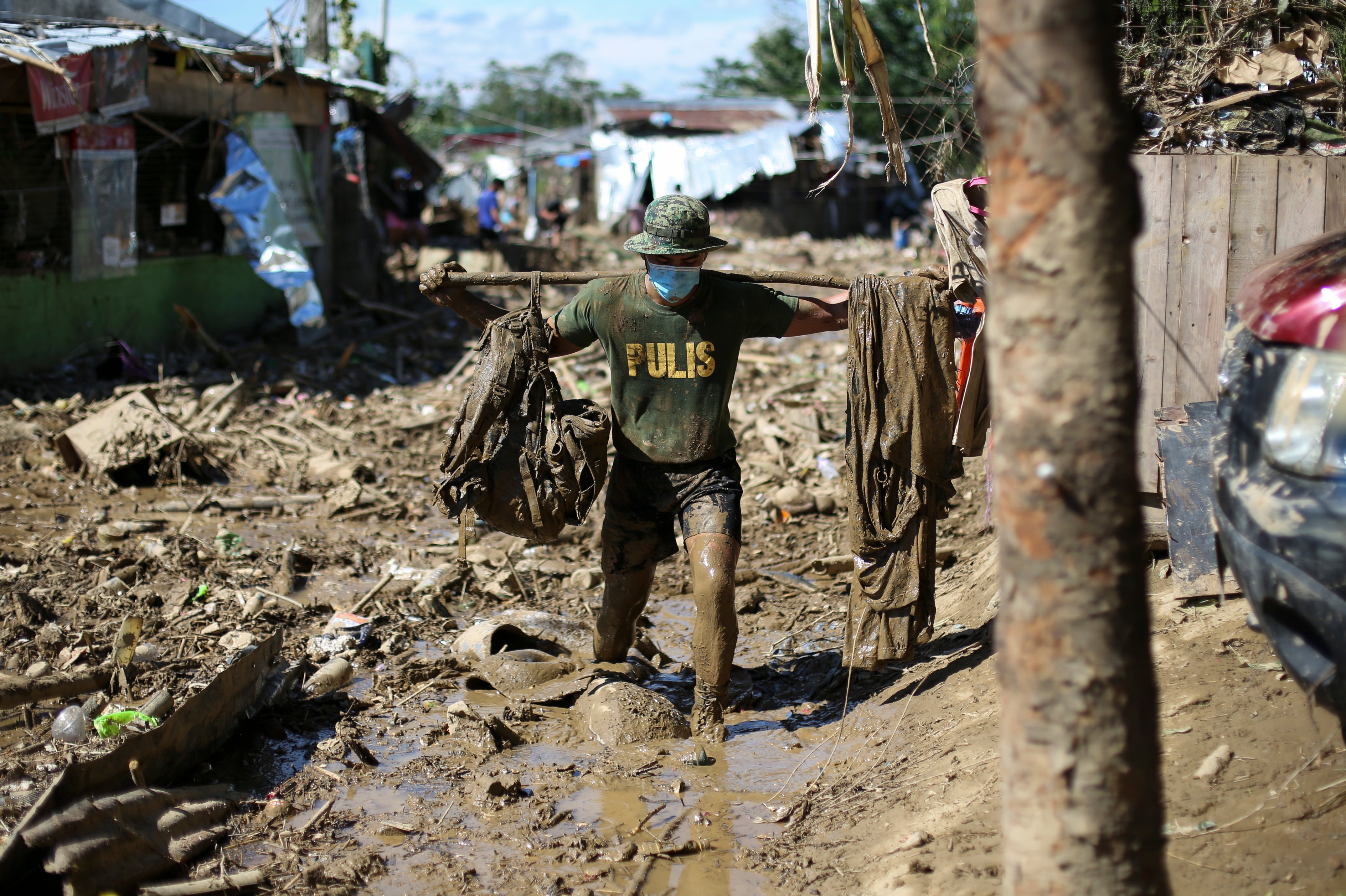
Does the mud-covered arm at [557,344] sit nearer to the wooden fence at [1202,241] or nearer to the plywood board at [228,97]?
the wooden fence at [1202,241]

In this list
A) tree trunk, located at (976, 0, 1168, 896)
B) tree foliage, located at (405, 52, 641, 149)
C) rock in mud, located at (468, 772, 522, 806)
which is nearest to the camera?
tree trunk, located at (976, 0, 1168, 896)

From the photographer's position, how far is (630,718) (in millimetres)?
4484

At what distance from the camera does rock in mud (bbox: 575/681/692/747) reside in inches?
176

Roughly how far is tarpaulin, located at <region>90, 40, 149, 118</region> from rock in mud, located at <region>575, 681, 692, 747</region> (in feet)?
28.9

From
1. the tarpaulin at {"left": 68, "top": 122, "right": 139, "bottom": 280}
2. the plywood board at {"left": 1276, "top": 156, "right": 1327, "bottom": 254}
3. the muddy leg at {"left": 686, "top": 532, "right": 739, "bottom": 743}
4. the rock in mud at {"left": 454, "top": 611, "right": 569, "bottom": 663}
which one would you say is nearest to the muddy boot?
the muddy leg at {"left": 686, "top": 532, "right": 739, "bottom": 743}

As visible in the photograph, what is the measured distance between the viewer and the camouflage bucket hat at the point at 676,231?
4.31 metres

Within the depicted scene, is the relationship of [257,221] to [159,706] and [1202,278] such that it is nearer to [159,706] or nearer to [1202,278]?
[159,706]

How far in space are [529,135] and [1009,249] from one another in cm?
4761

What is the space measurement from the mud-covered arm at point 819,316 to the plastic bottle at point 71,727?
337 cm

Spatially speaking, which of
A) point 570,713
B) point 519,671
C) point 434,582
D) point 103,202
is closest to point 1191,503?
point 570,713

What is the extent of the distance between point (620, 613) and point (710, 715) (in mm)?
716

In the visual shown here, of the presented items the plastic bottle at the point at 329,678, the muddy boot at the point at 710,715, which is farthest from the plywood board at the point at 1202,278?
the plastic bottle at the point at 329,678

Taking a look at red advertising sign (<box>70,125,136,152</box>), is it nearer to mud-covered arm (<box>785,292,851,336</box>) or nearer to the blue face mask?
the blue face mask

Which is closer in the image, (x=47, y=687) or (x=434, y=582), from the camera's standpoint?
(x=47, y=687)
